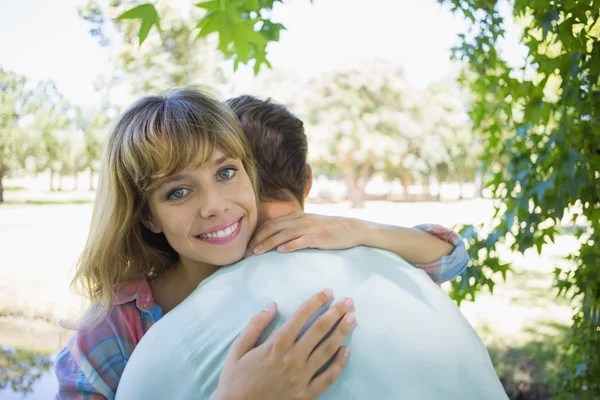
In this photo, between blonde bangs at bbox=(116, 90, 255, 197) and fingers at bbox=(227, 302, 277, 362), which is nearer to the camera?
fingers at bbox=(227, 302, 277, 362)

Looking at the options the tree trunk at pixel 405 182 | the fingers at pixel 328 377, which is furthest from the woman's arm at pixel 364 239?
the tree trunk at pixel 405 182

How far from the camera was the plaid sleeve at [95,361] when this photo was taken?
49.6 inches

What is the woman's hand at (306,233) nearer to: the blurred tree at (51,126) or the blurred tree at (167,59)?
the blurred tree at (51,126)

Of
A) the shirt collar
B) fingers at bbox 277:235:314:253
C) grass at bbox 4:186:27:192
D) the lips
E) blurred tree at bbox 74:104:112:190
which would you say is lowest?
grass at bbox 4:186:27:192

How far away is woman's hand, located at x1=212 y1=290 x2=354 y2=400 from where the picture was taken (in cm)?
91

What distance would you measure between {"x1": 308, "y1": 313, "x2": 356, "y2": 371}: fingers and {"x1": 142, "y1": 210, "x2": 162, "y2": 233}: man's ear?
25.8 inches

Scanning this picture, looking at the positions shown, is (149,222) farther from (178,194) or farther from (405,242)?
(405,242)

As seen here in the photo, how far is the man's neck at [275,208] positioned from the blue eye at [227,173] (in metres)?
0.14

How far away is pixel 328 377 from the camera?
0.91 metres

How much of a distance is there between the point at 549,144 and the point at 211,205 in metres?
1.41

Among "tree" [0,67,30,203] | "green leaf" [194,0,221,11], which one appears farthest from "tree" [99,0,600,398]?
"tree" [0,67,30,203]

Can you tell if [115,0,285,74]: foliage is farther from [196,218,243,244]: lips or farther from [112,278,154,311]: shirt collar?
[112,278,154,311]: shirt collar

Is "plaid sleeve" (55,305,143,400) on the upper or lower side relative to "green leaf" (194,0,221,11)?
lower

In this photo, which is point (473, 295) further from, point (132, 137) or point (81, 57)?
point (81, 57)
